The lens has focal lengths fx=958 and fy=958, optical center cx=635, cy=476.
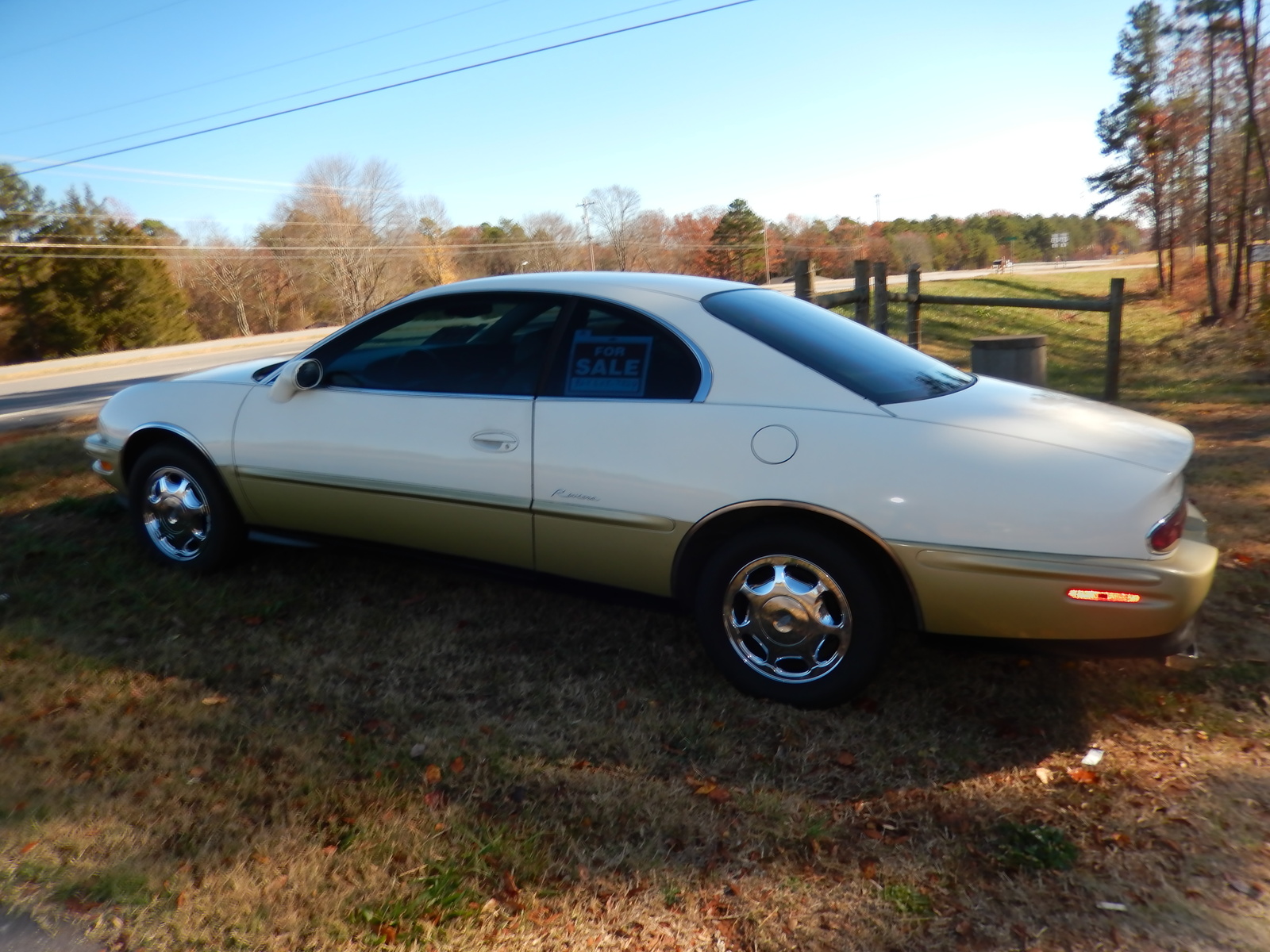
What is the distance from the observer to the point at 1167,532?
119 inches

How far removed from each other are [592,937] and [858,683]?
Answer: 137 cm

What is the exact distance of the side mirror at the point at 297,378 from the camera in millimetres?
4418

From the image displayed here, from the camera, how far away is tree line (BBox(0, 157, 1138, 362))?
47688 millimetres

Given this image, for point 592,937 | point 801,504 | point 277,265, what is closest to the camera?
point 592,937

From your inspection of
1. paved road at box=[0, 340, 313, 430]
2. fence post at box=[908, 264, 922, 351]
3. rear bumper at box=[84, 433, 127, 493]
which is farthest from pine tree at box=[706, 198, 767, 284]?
rear bumper at box=[84, 433, 127, 493]

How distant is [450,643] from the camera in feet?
14.0

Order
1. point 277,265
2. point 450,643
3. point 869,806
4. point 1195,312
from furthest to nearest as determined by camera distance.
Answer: point 277,265
point 1195,312
point 450,643
point 869,806

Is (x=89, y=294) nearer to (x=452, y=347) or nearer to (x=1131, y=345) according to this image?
(x=1131, y=345)

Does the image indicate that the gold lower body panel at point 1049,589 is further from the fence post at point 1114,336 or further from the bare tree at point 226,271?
the bare tree at point 226,271

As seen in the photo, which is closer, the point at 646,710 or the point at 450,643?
the point at 646,710

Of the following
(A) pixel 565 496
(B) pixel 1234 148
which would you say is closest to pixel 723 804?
(A) pixel 565 496

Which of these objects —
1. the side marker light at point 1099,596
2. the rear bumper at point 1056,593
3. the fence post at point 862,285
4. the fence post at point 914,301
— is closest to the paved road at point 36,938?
the rear bumper at point 1056,593

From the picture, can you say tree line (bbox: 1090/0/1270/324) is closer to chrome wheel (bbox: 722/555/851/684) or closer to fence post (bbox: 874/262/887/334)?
fence post (bbox: 874/262/887/334)

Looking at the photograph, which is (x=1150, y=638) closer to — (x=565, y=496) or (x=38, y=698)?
(x=565, y=496)
